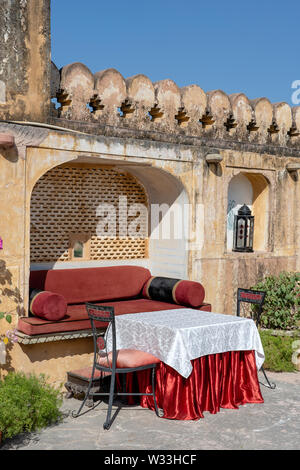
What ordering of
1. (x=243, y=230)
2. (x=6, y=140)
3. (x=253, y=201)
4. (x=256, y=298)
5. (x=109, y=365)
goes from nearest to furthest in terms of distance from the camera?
(x=109, y=365) < (x=6, y=140) < (x=256, y=298) < (x=243, y=230) < (x=253, y=201)

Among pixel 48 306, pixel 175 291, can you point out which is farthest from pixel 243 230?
pixel 48 306

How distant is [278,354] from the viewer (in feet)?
24.9

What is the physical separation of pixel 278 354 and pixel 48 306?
10.5 feet

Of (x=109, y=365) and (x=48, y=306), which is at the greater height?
(x=48, y=306)

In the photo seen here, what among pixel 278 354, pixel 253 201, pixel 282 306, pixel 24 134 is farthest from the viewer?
pixel 253 201

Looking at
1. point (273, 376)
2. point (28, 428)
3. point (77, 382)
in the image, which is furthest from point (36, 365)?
point (273, 376)

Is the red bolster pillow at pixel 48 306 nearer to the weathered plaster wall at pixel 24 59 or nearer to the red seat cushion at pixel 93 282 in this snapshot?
the red seat cushion at pixel 93 282

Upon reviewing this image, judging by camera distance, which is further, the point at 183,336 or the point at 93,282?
the point at 93,282

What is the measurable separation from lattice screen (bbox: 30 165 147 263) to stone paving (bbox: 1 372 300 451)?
2586mm

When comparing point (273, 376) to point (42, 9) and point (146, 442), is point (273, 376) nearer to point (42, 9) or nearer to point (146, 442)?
point (146, 442)

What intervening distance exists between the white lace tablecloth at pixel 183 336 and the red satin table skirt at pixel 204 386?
115 mm

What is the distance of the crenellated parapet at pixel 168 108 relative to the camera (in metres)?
7.42

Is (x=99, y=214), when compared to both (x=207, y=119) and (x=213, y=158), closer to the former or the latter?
(x=213, y=158)

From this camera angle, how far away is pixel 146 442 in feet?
16.7
